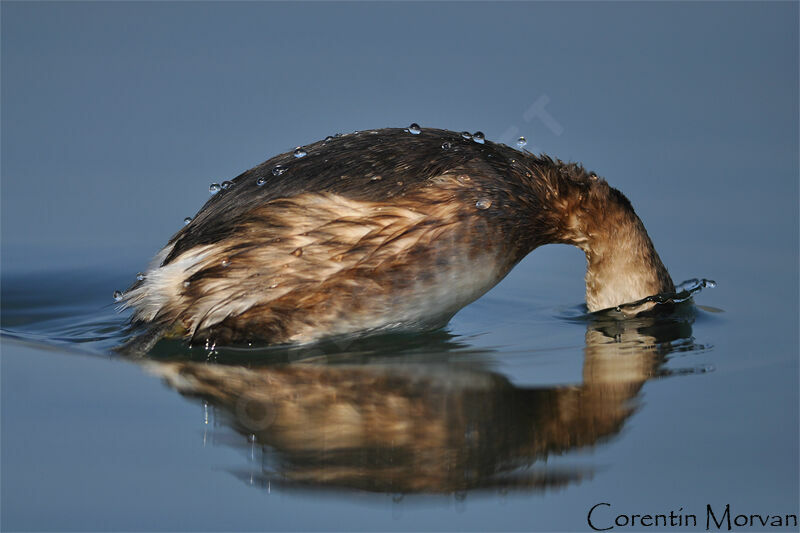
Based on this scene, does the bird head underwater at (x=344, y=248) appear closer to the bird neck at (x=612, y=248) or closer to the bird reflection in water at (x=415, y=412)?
the bird reflection in water at (x=415, y=412)

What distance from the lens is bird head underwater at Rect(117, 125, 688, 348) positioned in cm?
532

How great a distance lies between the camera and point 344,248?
17.5 ft

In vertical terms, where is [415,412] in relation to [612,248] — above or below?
below

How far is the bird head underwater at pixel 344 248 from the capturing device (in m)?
5.32

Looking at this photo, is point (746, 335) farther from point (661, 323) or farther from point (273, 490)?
point (273, 490)

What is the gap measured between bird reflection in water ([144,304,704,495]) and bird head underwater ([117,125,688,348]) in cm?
19

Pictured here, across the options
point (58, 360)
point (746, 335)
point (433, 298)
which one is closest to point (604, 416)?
point (433, 298)

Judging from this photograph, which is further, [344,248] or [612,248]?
[612,248]

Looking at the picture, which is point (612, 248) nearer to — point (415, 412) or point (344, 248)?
point (344, 248)

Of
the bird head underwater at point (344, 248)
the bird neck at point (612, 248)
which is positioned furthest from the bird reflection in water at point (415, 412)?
the bird neck at point (612, 248)

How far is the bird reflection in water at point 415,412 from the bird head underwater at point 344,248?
0.63 feet

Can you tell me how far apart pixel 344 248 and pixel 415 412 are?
4.00 ft

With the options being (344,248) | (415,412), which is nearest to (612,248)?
(344,248)

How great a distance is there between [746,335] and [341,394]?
231cm
